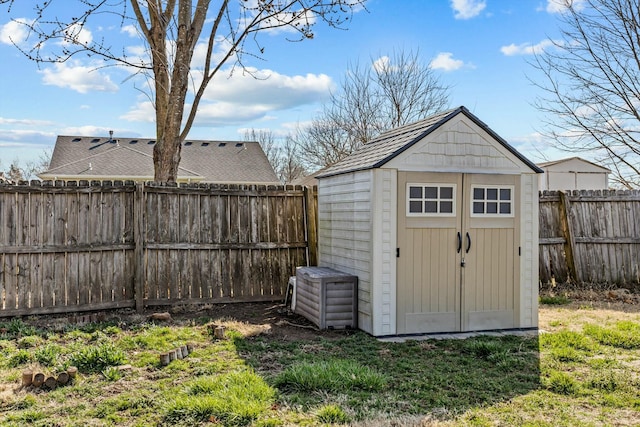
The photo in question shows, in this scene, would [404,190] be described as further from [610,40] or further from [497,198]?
[610,40]

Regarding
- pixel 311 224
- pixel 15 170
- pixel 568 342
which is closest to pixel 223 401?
pixel 568 342

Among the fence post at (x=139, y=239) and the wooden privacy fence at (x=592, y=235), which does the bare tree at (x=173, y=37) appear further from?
the wooden privacy fence at (x=592, y=235)

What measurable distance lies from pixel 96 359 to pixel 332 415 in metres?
2.30

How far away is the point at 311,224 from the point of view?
25.9ft

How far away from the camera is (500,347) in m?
5.05

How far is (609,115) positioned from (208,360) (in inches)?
409

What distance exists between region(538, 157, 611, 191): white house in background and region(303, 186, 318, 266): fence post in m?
13.3

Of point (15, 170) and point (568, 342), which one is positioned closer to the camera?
point (568, 342)

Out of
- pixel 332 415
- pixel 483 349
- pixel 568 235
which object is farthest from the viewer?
pixel 568 235

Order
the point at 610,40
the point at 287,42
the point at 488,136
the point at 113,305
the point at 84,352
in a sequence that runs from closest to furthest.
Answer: the point at 84,352 < the point at 488,136 < the point at 113,305 < the point at 287,42 < the point at 610,40

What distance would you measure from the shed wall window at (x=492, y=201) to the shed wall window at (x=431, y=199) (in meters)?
0.29

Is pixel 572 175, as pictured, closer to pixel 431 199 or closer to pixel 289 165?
pixel 431 199

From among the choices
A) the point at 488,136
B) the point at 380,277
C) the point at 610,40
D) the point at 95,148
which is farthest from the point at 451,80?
the point at 95,148

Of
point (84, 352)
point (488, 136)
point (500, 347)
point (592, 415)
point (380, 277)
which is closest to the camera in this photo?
point (592, 415)
